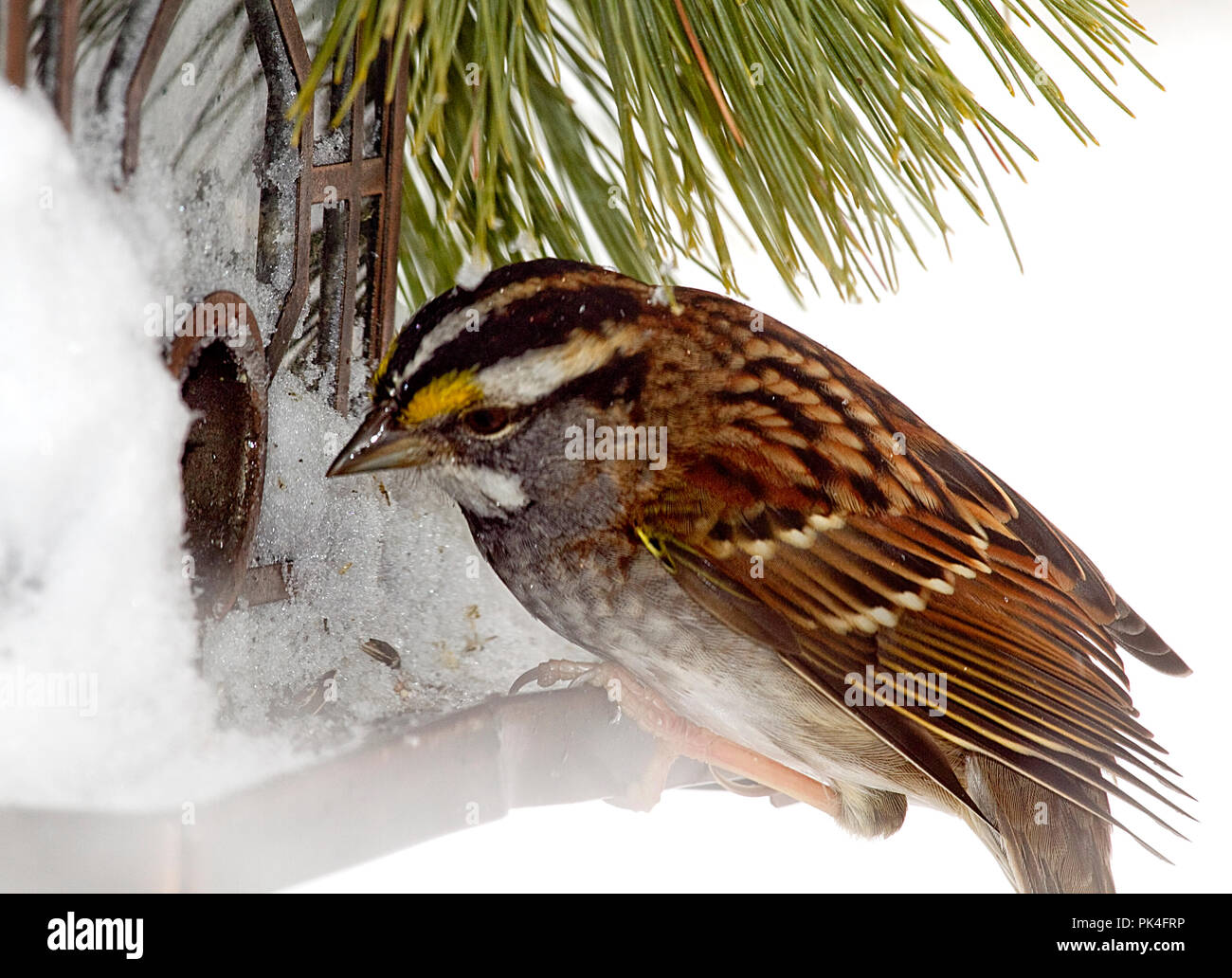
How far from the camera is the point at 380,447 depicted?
2.67 ft

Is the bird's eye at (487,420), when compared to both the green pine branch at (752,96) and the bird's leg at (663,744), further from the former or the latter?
the bird's leg at (663,744)

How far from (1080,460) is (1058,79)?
45 centimetres

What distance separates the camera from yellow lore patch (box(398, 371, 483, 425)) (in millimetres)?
797

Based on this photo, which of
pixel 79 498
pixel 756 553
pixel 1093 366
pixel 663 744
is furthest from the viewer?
pixel 1093 366

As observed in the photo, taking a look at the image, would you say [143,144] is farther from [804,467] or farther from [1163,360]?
[1163,360]

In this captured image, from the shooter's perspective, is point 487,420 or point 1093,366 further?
point 1093,366

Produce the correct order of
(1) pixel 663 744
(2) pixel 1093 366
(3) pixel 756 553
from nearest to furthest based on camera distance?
(3) pixel 756 553 → (1) pixel 663 744 → (2) pixel 1093 366

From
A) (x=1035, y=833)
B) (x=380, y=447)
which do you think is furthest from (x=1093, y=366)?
(x=380, y=447)
